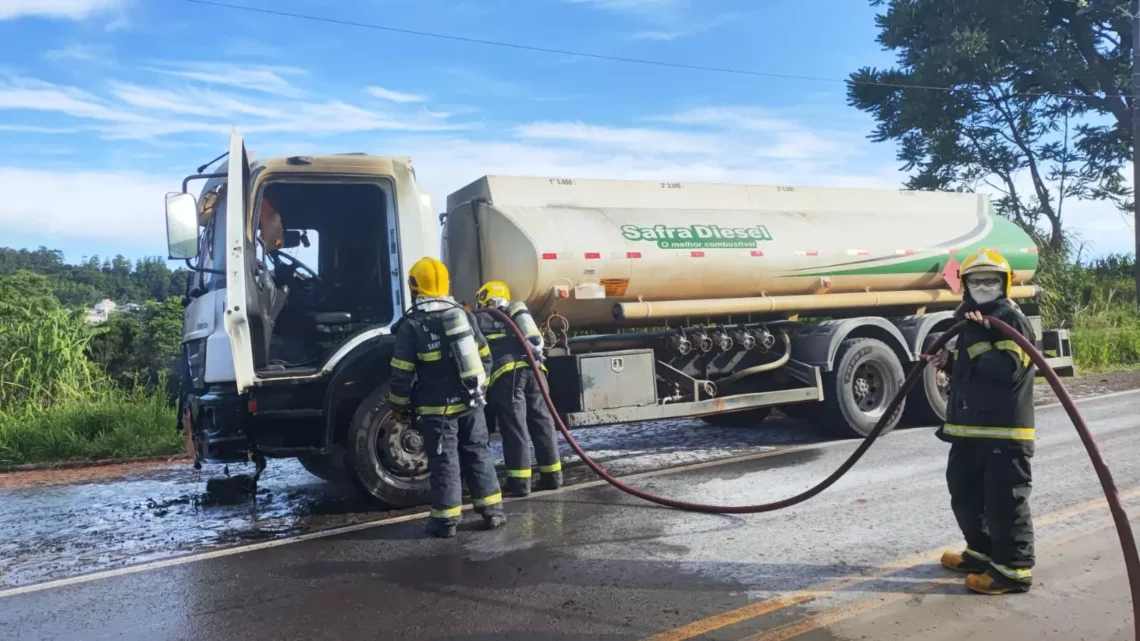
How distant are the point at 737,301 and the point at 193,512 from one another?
17.0ft

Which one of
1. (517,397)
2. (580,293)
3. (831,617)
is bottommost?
(831,617)

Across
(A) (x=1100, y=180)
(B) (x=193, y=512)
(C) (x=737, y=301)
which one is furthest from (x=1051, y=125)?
(B) (x=193, y=512)

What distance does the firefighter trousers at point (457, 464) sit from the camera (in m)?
5.66

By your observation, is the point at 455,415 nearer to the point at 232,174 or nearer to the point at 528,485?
A: the point at 528,485

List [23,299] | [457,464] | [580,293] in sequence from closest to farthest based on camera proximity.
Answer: [457,464], [580,293], [23,299]

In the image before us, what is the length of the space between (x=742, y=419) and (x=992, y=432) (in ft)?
20.0

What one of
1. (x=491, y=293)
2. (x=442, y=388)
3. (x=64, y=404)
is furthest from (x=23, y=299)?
(x=442, y=388)

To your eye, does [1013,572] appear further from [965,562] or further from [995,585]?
[965,562]

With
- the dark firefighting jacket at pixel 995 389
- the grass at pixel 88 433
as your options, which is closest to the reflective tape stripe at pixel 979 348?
the dark firefighting jacket at pixel 995 389

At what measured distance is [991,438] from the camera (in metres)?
4.31

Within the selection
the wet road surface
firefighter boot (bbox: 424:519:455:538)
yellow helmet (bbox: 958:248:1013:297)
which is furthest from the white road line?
yellow helmet (bbox: 958:248:1013:297)

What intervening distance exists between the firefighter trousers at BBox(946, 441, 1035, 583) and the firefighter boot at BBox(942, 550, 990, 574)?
0.02 meters

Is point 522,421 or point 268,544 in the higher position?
point 522,421

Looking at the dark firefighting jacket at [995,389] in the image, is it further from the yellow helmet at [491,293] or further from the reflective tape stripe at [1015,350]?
the yellow helmet at [491,293]
